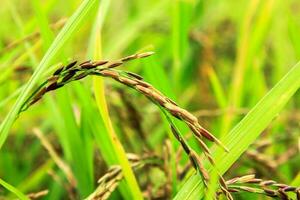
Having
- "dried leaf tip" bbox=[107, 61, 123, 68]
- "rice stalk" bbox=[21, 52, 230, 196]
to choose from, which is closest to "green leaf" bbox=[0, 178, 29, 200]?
"rice stalk" bbox=[21, 52, 230, 196]

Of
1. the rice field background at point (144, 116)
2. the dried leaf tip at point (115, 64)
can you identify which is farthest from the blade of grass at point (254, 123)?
the dried leaf tip at point (115, 64)

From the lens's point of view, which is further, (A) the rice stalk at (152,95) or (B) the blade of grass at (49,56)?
(B) the blade of grass at (49,56)

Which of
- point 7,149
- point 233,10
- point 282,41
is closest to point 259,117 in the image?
point 7,149

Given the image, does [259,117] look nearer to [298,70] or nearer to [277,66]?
[298,70]

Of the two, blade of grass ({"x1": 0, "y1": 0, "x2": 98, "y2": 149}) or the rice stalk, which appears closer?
the rice stalk

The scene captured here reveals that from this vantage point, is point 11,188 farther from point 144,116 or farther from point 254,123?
point 144,116

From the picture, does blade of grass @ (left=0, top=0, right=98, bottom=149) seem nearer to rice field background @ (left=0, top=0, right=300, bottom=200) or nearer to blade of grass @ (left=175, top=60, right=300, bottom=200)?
rice field background @ (left=0, top=0, right=300, bottom=200)

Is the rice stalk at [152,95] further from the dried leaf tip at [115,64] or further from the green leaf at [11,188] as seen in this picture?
the green leaf at [11,188]
